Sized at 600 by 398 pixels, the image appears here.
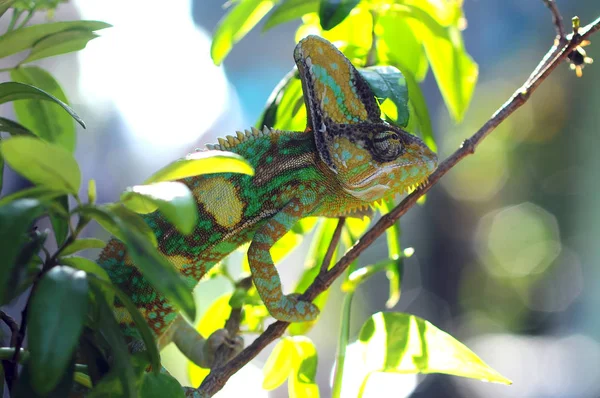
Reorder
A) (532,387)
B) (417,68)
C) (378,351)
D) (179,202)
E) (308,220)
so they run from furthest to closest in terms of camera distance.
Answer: (532,387) < (308,220) < (417,68) < (378,351) < (179,202)

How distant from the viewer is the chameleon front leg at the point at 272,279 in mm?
1267

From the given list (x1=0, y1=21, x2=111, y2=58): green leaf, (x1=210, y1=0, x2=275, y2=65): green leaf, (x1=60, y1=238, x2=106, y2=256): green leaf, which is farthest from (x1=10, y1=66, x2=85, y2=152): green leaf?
(x1=60, y1=238, x2=106, y2=256): green leaf

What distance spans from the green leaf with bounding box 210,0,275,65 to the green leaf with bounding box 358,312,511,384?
2.29 ft

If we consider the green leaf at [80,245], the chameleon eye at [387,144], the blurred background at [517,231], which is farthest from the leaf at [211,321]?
the blurred background at [517,231]

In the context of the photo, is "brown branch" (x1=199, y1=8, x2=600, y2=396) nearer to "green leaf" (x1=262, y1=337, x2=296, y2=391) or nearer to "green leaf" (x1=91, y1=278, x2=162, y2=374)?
"green leaf" (x1=262, y1=337, x2=296, y2=391)

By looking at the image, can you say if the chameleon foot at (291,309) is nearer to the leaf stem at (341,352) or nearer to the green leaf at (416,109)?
the leaf stem at (341,352)

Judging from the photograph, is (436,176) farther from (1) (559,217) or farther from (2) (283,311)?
(1) (559,217)

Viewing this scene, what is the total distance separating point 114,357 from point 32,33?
2.07 feet

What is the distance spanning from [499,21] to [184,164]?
25.3ft

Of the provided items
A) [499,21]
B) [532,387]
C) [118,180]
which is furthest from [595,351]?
[118,180]

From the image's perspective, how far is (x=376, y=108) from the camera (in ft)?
4.26

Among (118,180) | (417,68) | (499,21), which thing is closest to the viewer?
(417,68)

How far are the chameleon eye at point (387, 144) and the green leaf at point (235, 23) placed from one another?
390 millimetres

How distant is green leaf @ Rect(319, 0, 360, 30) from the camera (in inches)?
42.0
